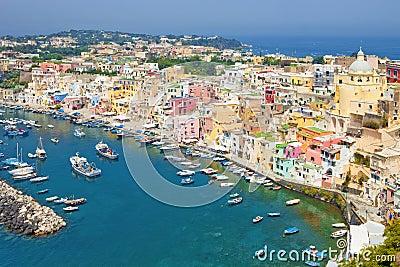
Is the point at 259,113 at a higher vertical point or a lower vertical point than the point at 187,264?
higher

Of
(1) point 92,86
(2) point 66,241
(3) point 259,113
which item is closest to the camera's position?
(2) point 66,241

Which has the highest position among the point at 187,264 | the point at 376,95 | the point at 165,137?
the point at 376,95

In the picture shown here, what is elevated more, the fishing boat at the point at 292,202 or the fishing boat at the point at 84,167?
the fishing boat at the point at 84,167

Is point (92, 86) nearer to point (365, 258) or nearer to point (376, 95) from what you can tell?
point (376, 95)

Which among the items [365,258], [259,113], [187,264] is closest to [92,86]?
[259,113]

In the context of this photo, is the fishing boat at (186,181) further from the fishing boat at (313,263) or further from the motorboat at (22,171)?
the fishing boat at (313,263)

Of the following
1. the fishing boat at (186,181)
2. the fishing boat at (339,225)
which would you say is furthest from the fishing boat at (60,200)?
the fishing boat at (339,225)

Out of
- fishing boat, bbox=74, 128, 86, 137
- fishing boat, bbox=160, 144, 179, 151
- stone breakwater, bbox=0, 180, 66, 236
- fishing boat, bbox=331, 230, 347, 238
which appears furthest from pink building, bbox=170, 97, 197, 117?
fishing boat, bbox=74, 128, 86, 137
